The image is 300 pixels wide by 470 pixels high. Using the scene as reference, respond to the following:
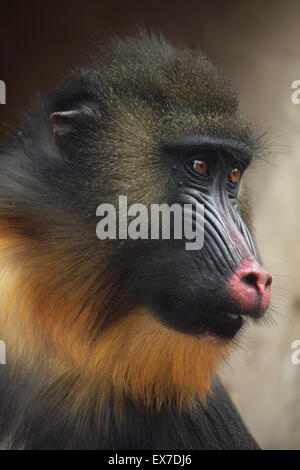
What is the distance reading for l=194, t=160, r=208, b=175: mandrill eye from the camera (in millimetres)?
1814

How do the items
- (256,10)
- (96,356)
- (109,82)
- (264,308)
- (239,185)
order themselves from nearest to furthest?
(264,308) < (96,356) < (109,82) < (239,185) < (256,10)

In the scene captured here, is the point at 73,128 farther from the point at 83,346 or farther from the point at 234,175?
the point at 83,346

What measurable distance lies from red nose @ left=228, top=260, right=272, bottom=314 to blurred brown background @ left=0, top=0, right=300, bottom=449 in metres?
1.36

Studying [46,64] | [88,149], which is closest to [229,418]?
[88,149]

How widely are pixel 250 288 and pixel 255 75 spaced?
2306 millimetres

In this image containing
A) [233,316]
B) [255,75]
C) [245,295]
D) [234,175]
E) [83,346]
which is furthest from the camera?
[255,75]

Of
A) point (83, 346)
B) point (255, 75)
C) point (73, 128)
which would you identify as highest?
point (255, 75)

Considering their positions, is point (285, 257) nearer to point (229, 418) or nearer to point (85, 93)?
point (229, 418)

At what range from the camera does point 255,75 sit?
11.6 ft

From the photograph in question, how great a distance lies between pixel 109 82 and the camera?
188cm

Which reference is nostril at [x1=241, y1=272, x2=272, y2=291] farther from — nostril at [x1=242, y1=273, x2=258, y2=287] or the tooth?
the tooth

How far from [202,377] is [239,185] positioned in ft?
2.25

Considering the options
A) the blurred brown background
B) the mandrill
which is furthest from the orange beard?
the blurred brown background

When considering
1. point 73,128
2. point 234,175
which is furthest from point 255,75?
point 73,128
